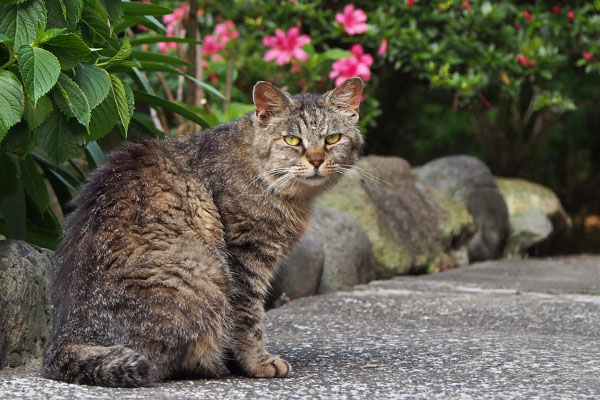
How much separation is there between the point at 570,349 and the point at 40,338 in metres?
2.46

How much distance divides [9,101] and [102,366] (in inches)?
39.8

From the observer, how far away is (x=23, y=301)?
11.0ft

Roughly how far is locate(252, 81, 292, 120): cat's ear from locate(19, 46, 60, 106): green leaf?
1.05 meters

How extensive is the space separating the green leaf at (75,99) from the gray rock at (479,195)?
5.53 m

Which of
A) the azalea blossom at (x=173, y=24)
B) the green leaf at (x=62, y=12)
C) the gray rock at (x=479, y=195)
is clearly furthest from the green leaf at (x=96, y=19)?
the gray rock at (x=479, y=195)

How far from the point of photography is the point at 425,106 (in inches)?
403

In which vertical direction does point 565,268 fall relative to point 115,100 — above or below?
below

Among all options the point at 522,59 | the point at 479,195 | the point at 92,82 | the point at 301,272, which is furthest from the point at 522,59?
the point at 92,82

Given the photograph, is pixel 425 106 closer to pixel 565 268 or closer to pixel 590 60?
pixel 590 60

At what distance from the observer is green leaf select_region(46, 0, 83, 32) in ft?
9.78

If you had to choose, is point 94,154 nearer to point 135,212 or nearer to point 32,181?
point 32,181

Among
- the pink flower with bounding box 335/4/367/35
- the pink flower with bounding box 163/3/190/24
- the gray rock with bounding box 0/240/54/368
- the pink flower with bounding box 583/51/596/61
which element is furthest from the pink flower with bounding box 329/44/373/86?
the gray rock with bounding box 0/240/54/368

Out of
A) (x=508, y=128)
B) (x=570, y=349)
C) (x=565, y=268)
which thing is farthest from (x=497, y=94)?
(x=570, y=349)

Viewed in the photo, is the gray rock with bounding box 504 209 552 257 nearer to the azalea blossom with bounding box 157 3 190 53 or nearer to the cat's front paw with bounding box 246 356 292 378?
the azalea blossom with bounding box 157 3 190 53
